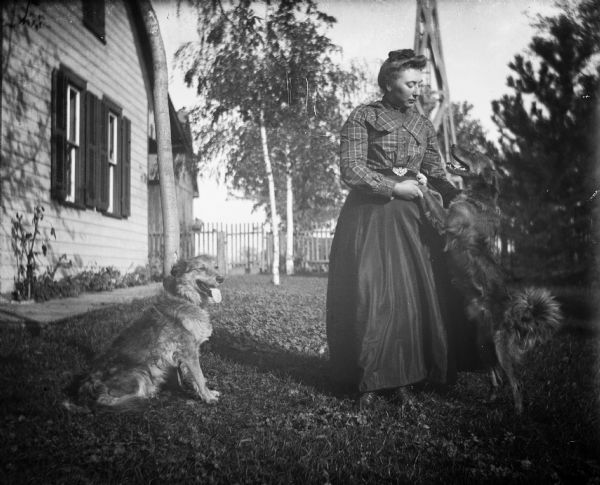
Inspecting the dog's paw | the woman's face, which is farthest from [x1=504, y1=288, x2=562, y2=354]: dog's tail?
the dog's paw

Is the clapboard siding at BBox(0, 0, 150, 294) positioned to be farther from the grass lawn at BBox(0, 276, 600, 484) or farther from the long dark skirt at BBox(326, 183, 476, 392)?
the long dark skirt at BBox(326, 183, 476, 392)

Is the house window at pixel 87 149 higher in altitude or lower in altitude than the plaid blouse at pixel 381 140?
higher

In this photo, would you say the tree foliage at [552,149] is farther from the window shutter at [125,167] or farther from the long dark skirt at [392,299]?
the window shutter at [125,167]

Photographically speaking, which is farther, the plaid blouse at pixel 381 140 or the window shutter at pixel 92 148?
the window shutter at pixel 92 148

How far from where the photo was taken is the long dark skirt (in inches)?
140

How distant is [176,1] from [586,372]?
5733 mm

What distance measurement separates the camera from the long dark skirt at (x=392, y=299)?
11.6ft

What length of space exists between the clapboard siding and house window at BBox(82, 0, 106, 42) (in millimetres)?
137

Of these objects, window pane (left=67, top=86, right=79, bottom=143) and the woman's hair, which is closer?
the woman's hair

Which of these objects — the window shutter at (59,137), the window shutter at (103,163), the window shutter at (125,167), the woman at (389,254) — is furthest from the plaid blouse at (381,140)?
the window shutter at (125,167)

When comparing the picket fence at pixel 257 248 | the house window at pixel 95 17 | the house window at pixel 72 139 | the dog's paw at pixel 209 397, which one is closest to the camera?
the dog's paw at pixel 209 397

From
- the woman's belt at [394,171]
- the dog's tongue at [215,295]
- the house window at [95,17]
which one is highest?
the house window at [95,17]

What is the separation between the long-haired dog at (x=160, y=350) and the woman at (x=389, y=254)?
116cm

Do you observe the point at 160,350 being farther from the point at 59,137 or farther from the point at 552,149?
the point at 552,149
